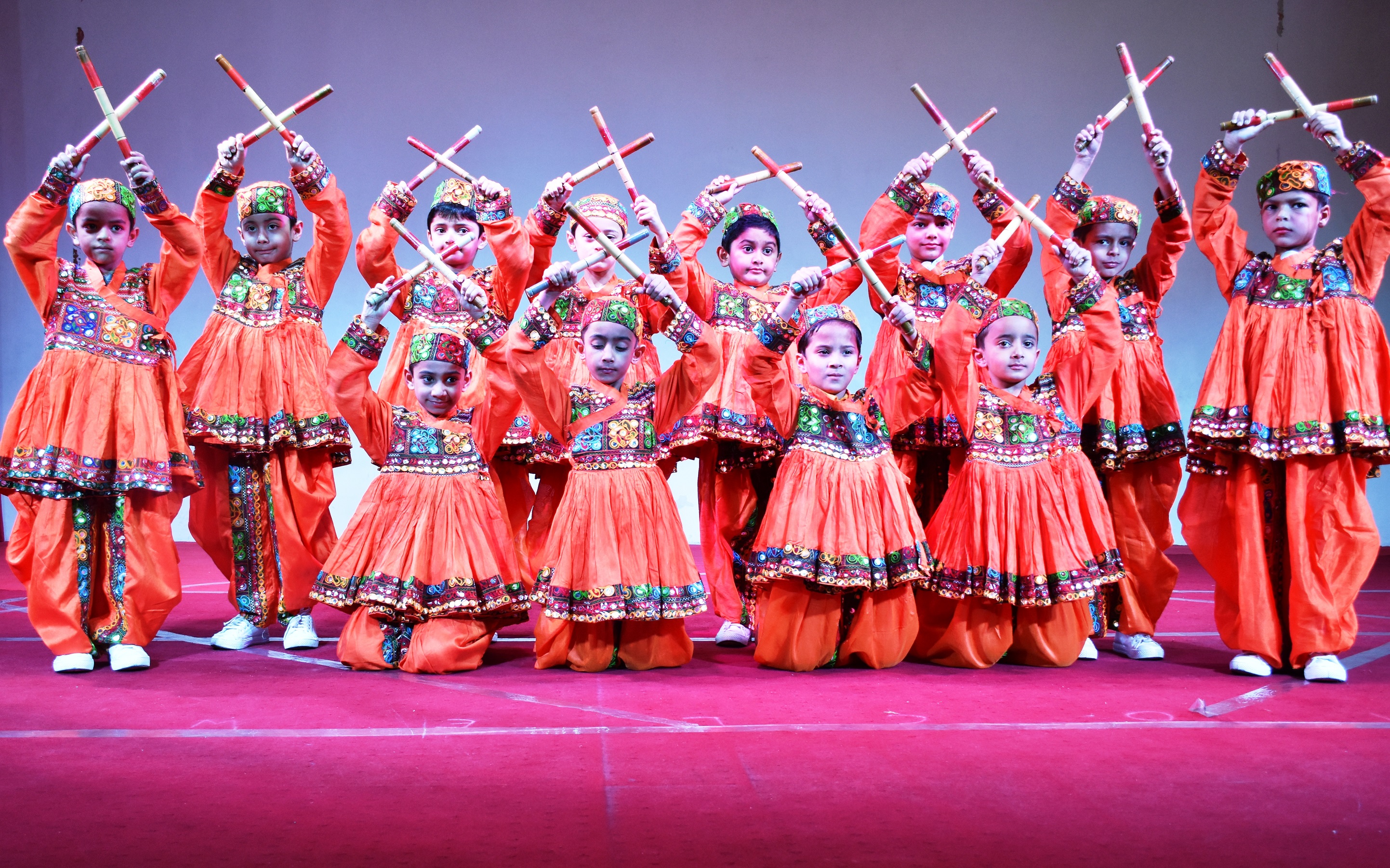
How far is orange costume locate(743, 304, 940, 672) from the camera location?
3199 millimetres

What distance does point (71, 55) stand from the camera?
590 cm

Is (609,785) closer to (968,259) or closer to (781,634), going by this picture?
(781,634)

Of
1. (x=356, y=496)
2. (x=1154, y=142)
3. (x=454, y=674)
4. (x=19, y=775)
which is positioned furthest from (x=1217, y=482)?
(x=356, y=496)

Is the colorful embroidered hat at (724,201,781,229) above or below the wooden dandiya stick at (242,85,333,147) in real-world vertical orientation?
below

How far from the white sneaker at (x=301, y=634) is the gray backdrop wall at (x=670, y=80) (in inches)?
110

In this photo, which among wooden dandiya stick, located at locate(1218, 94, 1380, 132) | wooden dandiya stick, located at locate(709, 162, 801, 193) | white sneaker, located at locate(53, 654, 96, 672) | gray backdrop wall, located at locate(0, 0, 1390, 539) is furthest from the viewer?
gray backdrop wall, located at locate(0, 0, 1390, 539)

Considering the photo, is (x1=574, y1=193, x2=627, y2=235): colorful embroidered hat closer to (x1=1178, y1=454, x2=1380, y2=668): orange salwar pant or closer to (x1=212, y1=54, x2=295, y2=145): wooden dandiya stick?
(x1=212, y1=54, x2=295, y2=145): wooden dandiya stick

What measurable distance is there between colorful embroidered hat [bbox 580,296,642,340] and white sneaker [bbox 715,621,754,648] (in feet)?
3.60

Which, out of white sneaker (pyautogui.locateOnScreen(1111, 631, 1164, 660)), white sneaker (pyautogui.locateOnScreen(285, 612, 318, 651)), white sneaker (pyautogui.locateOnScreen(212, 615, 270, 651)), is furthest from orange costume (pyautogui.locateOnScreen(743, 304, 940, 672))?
white sneaker (pyautogui.locateOnScreen(212, 615, 270, 651))

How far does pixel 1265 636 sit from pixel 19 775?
3182 mm

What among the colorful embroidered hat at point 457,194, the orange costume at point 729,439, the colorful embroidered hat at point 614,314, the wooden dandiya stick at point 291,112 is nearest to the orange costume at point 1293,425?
the orange costume at point 729,439

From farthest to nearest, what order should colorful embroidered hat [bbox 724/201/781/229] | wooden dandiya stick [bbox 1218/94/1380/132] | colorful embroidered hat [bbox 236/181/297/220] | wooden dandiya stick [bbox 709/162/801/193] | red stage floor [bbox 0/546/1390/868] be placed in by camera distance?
1. colorful embroidered hat [bbox 724/201/781/229]
2. wooden dandiya stick [bbox 709/162/801/193]
3. colorful embroidered hat [bbox 236/181/297/220]
4. wooden dandiya stick [bbox 1218/94/1380/132]
5. red stage floor [bbox 0/546/1390/868]

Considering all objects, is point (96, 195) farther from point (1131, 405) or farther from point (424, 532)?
point (1131, 405)

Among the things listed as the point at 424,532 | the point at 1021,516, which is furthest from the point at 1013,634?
the point at 424,532
